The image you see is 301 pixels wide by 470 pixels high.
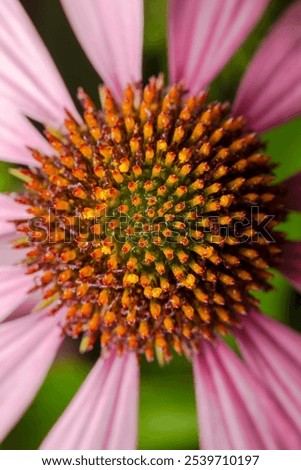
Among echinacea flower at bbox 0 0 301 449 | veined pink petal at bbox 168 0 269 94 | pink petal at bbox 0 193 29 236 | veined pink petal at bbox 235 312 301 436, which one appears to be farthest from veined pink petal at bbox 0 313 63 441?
veined pink petal at bbox 168 0 269 94

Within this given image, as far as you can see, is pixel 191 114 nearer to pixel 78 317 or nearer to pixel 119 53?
pixel 119 53

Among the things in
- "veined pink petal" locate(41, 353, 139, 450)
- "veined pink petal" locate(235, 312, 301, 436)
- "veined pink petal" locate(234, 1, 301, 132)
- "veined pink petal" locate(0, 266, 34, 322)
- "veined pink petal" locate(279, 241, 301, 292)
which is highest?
"veined pink petal" locate(234, 1, 301, 132)

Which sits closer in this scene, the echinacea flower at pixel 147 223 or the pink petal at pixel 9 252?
the echinacea flower at pixel 147 223

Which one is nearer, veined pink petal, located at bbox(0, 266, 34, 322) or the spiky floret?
the spiky floret

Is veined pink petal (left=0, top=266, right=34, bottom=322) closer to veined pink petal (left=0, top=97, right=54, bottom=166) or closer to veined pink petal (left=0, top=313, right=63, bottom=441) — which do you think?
veined pink petal (left=0, top=313, right=63, bottom=441)

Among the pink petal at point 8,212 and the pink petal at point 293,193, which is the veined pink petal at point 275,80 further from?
the pink petal at point 8,212

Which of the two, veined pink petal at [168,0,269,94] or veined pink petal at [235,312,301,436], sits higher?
veined pink petal at [168,0,269,94]

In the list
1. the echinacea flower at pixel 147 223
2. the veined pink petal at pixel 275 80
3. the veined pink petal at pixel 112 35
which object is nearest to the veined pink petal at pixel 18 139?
the echinacea flower at pixel 147 223

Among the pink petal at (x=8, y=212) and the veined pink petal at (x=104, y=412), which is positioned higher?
the pink petal at (x=8, y=212)
